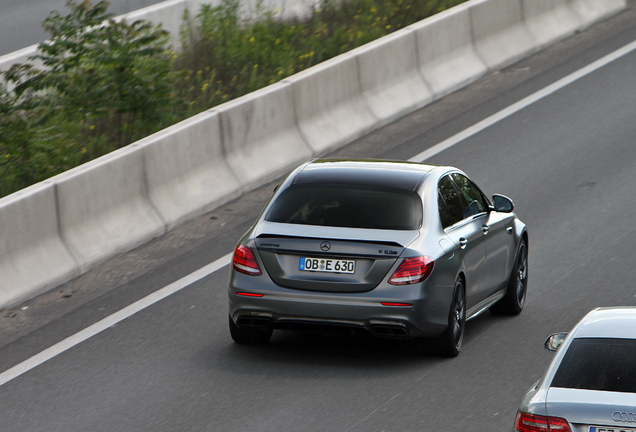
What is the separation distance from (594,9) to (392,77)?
23.0 feet

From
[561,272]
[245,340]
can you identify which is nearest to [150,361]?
[245,340]

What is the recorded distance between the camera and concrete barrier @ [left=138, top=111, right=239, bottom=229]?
1301 centimetres

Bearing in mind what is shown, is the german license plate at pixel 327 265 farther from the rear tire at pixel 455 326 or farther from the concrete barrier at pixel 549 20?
the concrete barrier at pixel 549 20

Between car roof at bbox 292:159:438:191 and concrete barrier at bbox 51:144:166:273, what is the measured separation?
3322mm

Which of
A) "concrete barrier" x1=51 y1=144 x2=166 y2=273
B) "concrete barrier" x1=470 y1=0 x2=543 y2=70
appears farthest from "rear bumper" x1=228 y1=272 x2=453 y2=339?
"concrete barrier" x1=470 y1=0 x2=543 y2=70

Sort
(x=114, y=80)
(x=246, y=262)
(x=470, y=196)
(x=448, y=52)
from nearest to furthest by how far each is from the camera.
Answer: (x=246, y=262)
(x=470, y=196)
(x=114, y=80)
(x=448, y=52)

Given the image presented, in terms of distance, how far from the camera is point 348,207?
861 centimetres

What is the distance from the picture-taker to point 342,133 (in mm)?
16641

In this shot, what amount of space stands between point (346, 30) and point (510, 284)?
1203cm

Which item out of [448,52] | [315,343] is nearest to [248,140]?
[448,52]

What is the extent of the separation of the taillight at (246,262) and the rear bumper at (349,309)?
0.05 metres

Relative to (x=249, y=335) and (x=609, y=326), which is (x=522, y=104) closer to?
(x=249, y=335)

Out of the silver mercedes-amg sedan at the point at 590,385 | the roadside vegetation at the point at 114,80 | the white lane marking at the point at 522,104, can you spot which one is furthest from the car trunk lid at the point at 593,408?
the white lane marking at the point at 522,104

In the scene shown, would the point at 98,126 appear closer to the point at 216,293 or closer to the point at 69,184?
the point at 69,184
